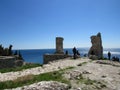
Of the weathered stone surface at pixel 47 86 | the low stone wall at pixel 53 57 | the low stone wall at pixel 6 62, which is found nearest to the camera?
the weathered stone surface at pixel 47 86

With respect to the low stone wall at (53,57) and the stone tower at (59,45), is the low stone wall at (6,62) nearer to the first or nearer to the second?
the low stone wall at (53,57)

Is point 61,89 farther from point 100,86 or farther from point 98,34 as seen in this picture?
point 98,34

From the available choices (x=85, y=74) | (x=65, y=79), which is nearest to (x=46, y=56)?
(x=85, y=74)

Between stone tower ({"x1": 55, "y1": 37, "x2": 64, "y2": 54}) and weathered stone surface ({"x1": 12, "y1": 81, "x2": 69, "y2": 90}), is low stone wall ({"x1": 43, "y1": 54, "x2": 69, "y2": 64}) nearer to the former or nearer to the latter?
stone tower ({"x1": 55, "y1": 37, "x2": 64, "y2": 54})

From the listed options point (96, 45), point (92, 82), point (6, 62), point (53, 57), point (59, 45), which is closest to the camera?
point (92, 82)

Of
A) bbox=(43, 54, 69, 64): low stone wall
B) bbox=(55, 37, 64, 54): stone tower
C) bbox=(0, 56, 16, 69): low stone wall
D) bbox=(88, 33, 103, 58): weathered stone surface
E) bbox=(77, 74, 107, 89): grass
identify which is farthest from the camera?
bbox=(55, 37, 64, 54): stone tower

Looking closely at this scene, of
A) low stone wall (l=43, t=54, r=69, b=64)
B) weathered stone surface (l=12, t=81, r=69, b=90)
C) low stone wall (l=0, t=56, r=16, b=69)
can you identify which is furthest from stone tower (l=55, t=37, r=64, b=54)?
weathered stone surface (l=12, t=81, r=69, b=90)

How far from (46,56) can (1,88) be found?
1829cm

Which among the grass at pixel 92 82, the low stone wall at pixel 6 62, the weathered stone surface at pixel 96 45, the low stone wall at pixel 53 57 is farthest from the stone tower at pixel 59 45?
the grass at pixel 92 82

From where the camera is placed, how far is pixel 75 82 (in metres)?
11.3

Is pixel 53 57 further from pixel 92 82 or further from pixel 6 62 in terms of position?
pixel 92 82

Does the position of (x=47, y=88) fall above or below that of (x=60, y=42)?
below

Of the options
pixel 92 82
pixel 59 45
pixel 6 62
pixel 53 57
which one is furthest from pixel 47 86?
pixel 59 45

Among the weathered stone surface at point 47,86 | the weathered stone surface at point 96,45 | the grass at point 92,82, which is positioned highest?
the weathered stone surface at point 96,45
